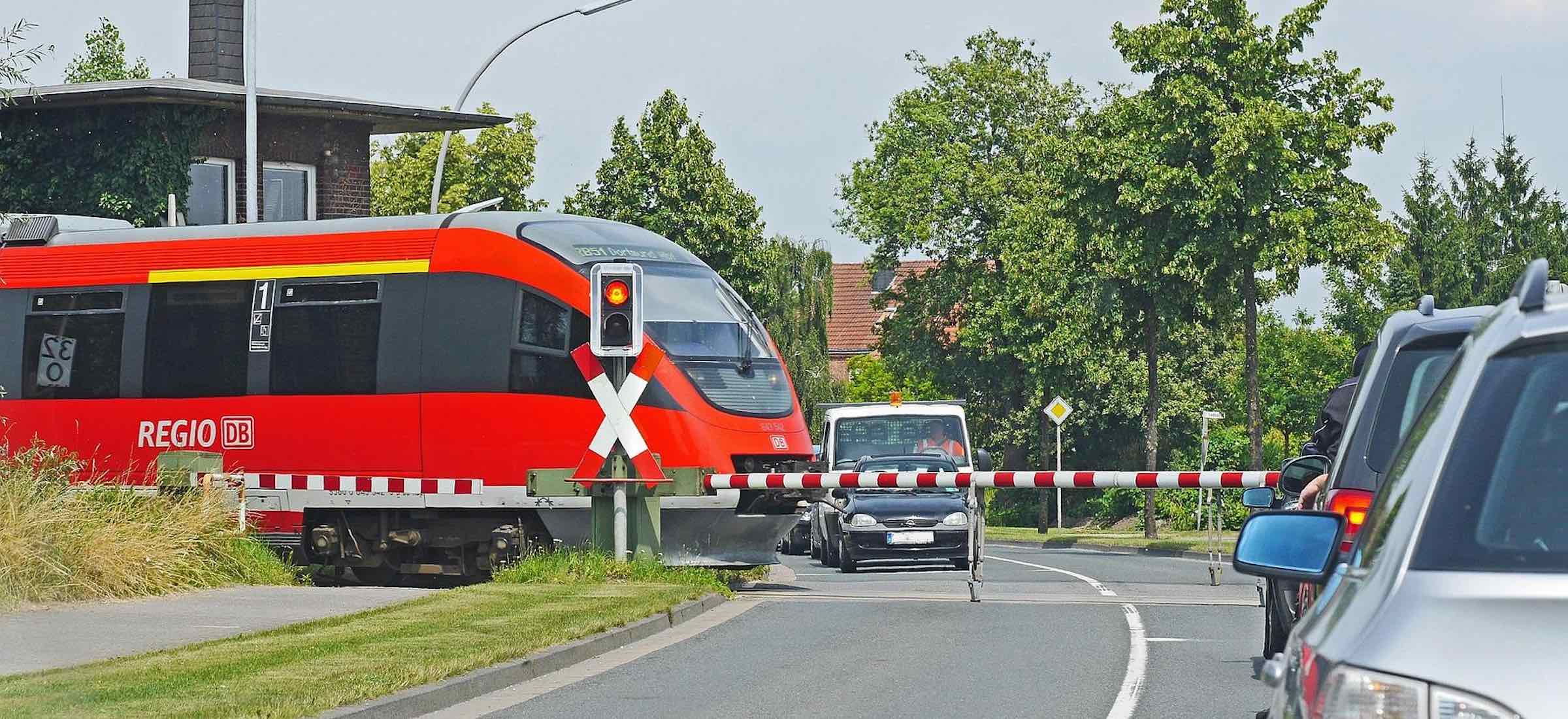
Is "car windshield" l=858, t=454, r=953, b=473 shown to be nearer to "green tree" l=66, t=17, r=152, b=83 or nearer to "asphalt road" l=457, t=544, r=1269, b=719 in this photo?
"asphalt road" l=457, t=544, r=1269, b=719

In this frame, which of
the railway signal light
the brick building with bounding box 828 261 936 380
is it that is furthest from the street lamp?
the brick building with bounding box 828 261 936 380

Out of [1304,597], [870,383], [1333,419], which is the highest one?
[870,383]

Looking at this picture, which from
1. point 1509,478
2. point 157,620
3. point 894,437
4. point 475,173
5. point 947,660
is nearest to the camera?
point 1509,478

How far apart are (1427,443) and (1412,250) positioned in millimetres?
65742

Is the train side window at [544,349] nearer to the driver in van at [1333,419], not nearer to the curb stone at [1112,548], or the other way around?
the driver in van at [1333,419]

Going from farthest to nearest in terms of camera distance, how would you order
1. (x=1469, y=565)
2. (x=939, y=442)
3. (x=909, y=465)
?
(x=939, y=442)
(x=909, y=465)
(x=1469, y=565)

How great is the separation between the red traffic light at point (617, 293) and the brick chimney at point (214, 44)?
2366 centimetres

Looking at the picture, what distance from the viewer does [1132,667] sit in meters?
12.5

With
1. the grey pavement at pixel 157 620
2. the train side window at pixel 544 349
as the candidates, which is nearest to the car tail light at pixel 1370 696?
the grey pavement at pixel 157 620

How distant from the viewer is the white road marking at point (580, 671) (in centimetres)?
1045

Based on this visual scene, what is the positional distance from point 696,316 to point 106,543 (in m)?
6.17

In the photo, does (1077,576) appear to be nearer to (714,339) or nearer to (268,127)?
(714,339)

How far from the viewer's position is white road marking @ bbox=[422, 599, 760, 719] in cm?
1045

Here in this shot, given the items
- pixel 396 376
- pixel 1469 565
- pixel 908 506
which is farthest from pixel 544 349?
pixel 1469 565
